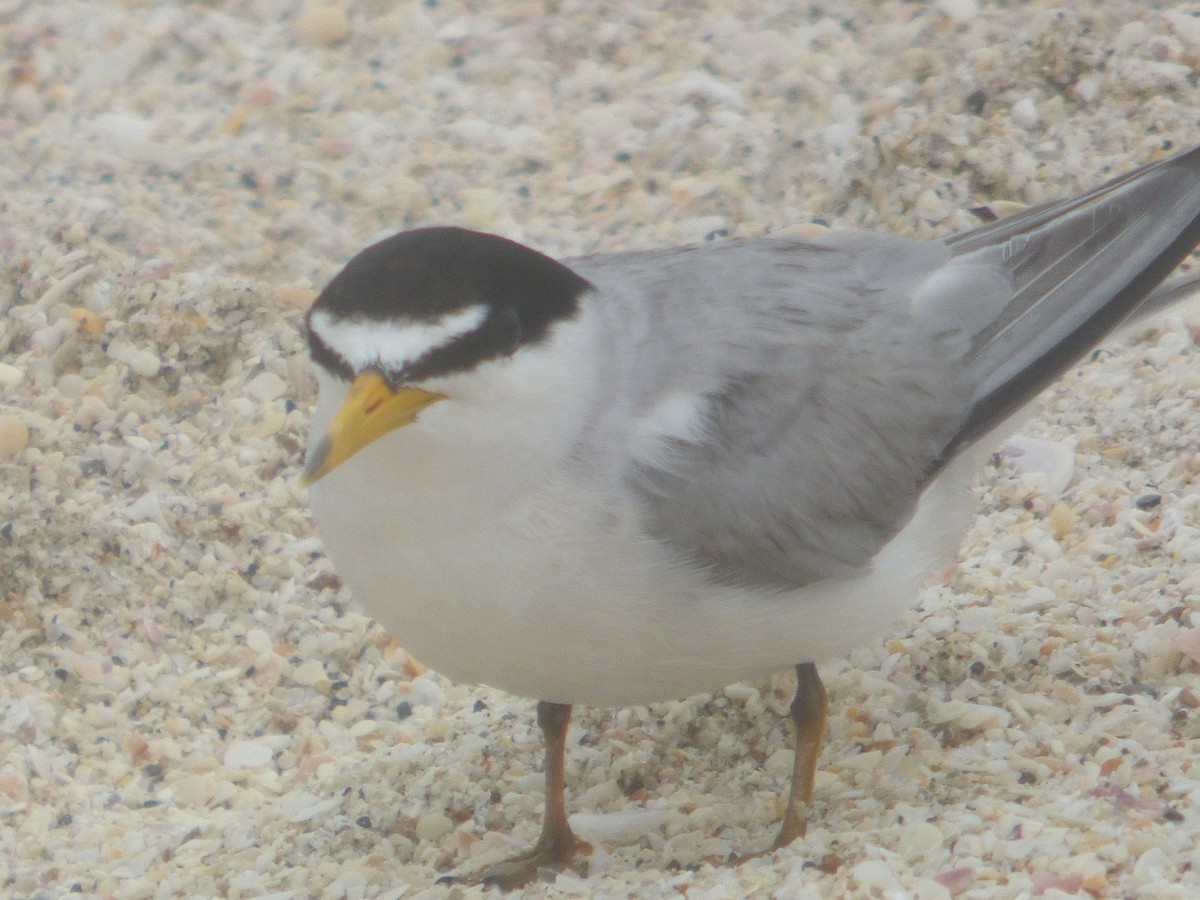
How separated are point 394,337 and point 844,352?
122 cm

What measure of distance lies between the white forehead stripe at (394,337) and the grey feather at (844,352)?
465 millimetres

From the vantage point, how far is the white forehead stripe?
3209 millimetres

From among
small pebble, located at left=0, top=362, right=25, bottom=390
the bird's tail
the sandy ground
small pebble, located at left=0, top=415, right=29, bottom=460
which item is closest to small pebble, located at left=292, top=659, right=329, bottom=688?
the sandy ground

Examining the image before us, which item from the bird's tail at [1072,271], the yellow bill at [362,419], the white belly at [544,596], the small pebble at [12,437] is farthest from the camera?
the small pebble at [12,437]

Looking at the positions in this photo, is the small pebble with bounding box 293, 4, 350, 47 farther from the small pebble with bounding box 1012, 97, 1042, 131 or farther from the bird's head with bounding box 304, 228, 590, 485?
the bird's head with bounding box 304, 228, 590, 485

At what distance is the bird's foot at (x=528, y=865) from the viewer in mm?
3984

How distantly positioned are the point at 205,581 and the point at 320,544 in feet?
1.21

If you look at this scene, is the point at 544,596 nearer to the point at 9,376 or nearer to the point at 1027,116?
the point at 9,376

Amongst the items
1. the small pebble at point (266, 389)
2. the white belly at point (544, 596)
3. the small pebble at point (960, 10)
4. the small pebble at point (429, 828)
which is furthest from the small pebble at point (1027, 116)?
the small pebble at point (429, 828)

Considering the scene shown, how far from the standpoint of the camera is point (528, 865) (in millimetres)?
4027

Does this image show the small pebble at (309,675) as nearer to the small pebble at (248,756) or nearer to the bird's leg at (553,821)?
the small pebble at (248,756)

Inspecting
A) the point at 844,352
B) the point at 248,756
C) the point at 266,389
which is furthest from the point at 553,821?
the point at 266,389

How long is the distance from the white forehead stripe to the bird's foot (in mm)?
1413

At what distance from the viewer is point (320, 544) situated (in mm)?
5223
